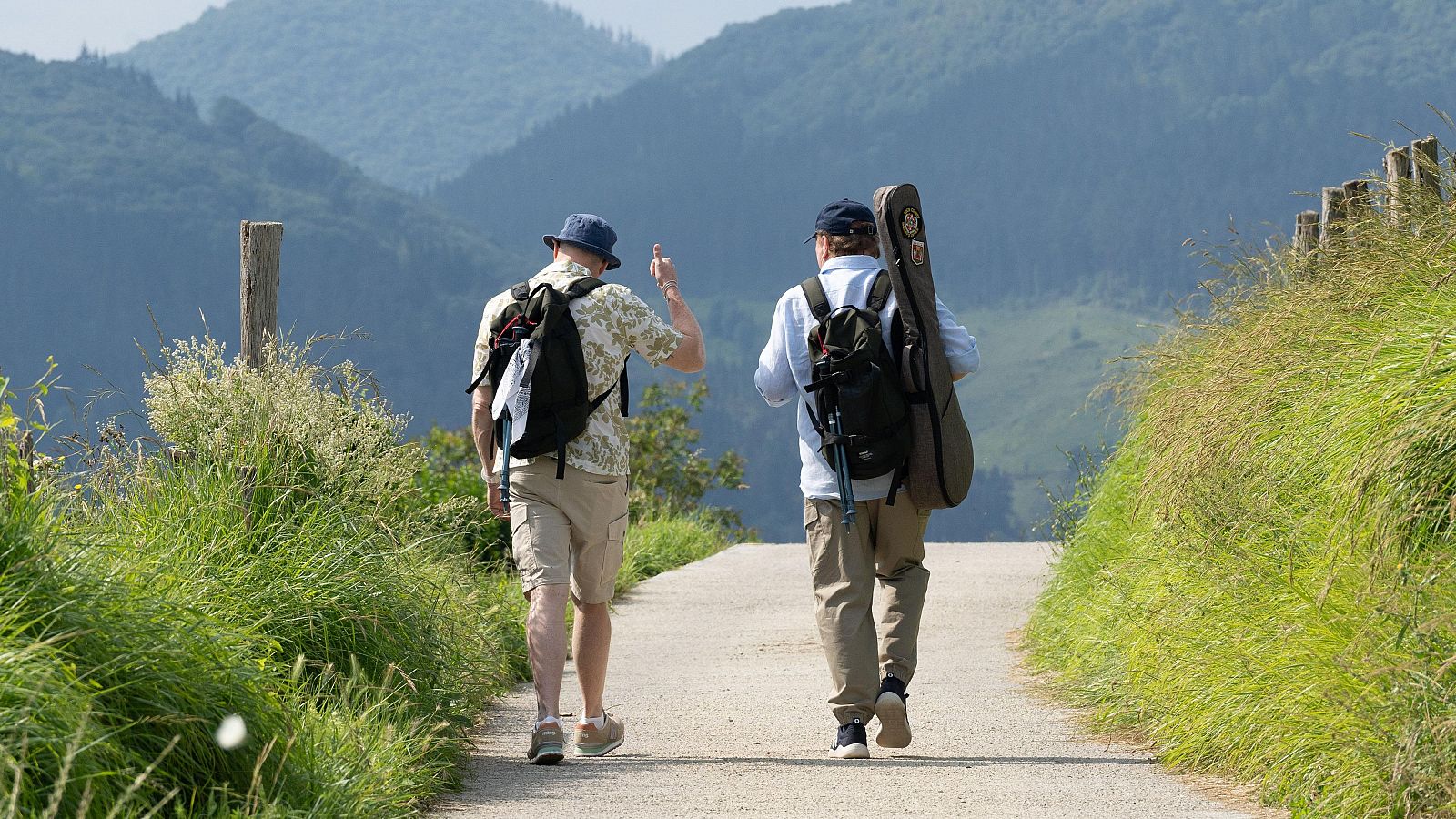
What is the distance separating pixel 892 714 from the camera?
5.99 m

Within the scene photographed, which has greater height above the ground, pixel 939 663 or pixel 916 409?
pixel 916 409

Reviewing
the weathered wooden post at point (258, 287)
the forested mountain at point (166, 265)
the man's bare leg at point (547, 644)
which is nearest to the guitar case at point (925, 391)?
the man's bare leg at point (547, 644)

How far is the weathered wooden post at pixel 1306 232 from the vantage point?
8883mm

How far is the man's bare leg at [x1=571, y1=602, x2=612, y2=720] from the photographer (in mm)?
6062

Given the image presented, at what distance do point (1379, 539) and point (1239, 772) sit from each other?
3.44 feet

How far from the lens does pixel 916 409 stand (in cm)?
597

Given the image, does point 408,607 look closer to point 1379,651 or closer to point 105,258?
point 1379,651

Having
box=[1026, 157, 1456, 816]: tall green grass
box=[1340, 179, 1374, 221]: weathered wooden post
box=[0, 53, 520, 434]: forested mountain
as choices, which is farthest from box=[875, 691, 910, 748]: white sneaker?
box=[0, 53, 520, 434]: forested mountain

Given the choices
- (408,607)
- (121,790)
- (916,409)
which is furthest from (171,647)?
(916,409)

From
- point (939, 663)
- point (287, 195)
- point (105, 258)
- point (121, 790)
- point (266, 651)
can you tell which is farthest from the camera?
point (287, 195)

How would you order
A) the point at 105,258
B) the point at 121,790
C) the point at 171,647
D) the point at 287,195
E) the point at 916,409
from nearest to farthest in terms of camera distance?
the point at 121,790 < the point at 171,647 < the point at 916,409 < the point at 105,258 < the point at 287,195

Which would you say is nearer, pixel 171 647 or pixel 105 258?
pixel 171 647

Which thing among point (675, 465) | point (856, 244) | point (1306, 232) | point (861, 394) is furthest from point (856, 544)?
point (675, 465)

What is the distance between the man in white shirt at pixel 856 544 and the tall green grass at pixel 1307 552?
0.92m
